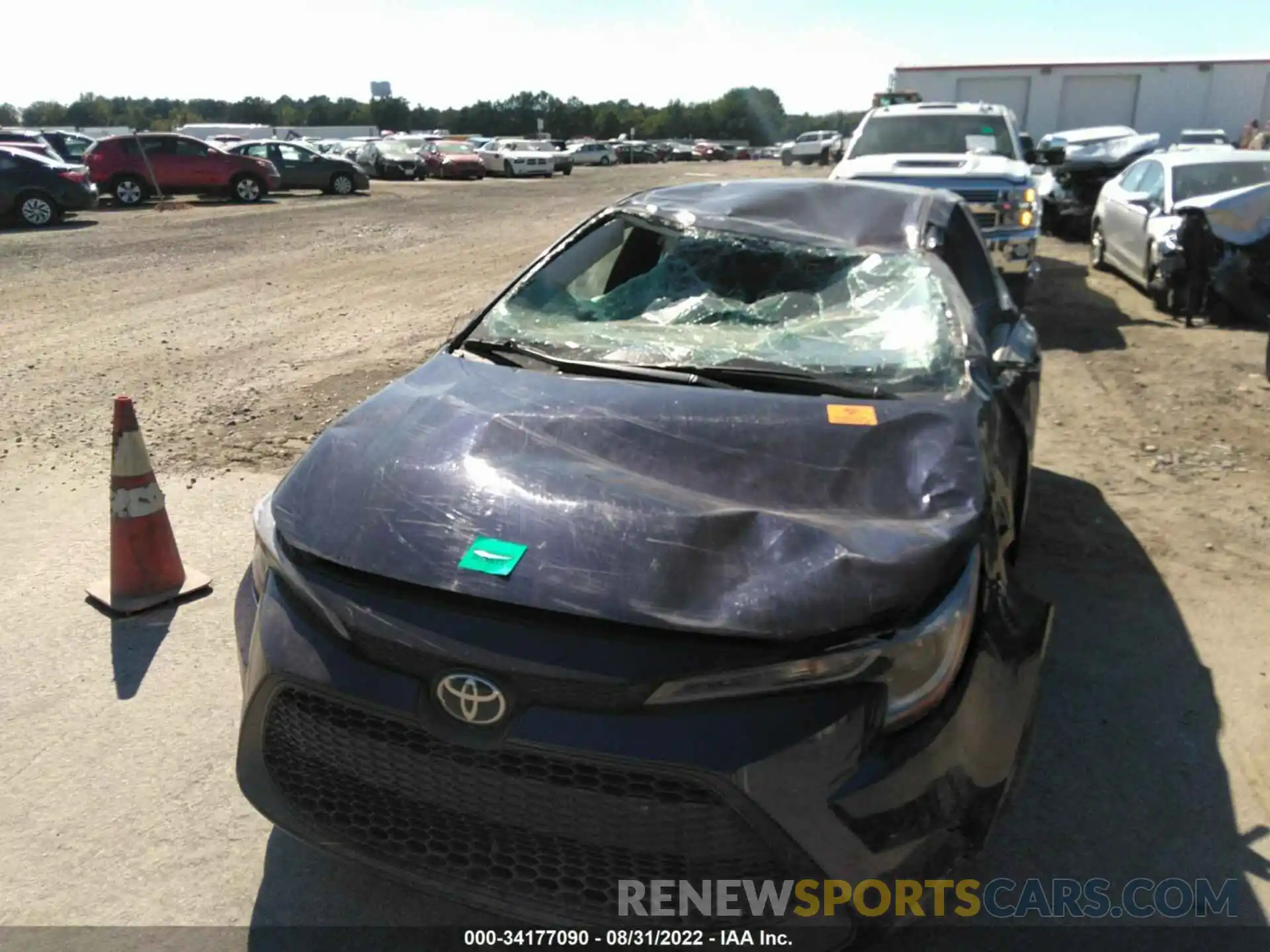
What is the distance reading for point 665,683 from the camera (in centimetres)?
194

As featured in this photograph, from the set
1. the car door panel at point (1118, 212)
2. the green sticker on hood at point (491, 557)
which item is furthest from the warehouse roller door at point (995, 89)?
the green sticker on hood at point (491, 557)

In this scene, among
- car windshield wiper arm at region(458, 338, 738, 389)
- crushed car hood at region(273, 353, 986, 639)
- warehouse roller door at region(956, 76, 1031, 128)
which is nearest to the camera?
crushed car hood at region(273, 353, 986, 639)

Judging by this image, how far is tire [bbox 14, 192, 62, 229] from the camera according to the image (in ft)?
57.8

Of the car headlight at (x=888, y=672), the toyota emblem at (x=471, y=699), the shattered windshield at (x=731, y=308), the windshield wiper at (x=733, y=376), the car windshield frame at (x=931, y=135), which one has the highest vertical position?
the car windshield frame at (x=931, y=135)

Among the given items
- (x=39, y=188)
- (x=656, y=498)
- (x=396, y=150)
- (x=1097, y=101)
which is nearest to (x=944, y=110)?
(x=656, y=498)

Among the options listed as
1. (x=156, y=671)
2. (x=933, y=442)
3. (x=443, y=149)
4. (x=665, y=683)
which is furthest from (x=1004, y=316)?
(x=443, y=149)

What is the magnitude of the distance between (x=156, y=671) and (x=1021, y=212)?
774 cm

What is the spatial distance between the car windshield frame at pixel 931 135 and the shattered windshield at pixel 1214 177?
1.63 metres

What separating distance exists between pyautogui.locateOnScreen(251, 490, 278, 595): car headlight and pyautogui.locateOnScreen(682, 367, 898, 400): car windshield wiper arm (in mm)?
1319

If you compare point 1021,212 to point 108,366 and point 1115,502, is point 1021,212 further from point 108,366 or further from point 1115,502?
point 108,366

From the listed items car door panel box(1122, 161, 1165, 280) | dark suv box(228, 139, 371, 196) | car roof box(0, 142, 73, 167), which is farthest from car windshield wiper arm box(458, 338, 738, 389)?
dark suv box(228, 139, 371, 196)

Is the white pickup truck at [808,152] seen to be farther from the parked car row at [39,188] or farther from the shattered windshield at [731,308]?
the shattered windshield at [731,308]

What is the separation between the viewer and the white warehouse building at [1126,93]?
2758 centimetres

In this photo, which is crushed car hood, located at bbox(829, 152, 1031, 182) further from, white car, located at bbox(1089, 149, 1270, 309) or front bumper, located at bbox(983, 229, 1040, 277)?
white car, located at bbox(1089, 149, 1270, 309)
